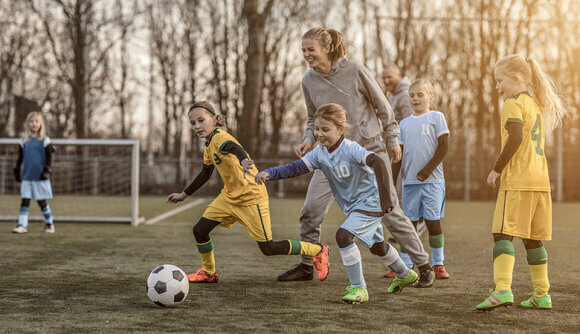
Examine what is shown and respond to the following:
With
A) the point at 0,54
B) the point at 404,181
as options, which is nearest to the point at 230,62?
the point at 0,54

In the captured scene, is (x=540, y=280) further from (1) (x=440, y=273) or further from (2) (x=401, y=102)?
(2) (x=401, y=102)

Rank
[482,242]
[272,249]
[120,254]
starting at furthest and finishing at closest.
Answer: [482,242] → [120,254] → [272,249]

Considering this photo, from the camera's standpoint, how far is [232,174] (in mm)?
5074

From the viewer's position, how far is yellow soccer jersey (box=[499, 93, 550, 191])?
13.5ft

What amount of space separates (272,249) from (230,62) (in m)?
23.3

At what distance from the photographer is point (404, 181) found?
5707mm

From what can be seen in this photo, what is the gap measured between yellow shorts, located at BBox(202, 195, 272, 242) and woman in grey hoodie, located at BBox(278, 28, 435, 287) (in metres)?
0.38

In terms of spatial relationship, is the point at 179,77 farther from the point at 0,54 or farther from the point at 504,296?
the point at 504,296

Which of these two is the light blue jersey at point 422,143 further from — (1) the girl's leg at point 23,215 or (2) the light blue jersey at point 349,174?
(1) the girl's leg at point 23,215

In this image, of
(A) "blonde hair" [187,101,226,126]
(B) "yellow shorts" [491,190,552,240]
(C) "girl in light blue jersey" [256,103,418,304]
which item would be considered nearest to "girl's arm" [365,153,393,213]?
(C) "girl in light blue jersey" [256,103,418,304]

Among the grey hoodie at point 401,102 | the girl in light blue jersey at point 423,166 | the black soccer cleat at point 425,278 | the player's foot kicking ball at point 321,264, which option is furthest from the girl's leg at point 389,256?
the grey hoodie at point 401,102

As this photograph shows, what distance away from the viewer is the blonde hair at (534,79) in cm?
423

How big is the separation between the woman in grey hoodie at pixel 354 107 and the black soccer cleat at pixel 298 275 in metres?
0.49

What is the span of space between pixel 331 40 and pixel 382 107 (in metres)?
0.61
